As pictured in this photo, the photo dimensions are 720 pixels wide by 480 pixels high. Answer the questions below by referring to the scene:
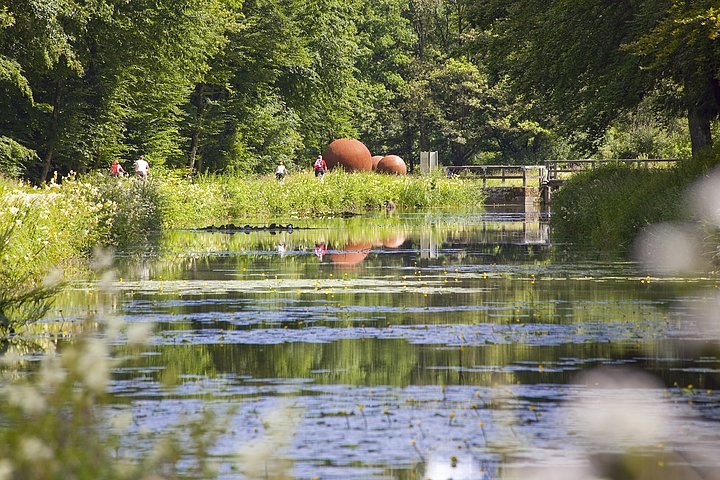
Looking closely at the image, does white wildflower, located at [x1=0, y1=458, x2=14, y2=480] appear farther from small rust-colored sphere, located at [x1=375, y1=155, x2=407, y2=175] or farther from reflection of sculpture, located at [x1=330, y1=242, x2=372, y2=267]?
small rust-colored sphere, located at [x1=375, y1=155, x2=407, y2=175]

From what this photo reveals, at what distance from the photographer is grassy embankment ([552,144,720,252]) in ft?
88.6

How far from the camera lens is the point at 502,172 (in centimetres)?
8825

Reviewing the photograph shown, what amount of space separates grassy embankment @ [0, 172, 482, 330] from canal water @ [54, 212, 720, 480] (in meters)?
1.16

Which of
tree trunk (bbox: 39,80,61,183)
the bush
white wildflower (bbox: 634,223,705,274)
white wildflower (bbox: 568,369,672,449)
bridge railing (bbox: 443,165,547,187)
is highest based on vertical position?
bridge railing (bbox: 443,165,547,187)

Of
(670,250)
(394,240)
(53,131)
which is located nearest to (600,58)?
(394,240)

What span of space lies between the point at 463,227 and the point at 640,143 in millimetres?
49260

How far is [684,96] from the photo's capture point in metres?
32.9

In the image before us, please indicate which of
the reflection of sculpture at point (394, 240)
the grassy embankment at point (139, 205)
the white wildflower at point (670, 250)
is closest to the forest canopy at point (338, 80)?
the white wildflower at point (670, 250)

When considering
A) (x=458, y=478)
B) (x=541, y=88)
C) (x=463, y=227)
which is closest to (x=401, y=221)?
(x=463, y=227)

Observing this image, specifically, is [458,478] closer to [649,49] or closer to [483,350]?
[483,350]

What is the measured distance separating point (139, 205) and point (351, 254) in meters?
11.2

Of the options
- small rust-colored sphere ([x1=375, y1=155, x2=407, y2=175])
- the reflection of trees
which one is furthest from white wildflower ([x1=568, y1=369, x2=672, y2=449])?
small rust-colored sphere ([x1=375, y1=155, x2=407, y2=175])

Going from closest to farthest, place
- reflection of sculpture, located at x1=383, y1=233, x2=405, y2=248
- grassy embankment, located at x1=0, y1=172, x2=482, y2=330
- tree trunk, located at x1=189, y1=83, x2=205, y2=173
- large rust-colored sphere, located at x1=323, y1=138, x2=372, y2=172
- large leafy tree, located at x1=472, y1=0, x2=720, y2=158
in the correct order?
grassy embankment, located at x1=0, y1=172, x2=482, y2=330 → large leafy tree, located at x1=472, y1=0, x2=720, y2=158 → reflection of sculpture, located at x1=383, y1=233, x2=405, y2=248 → tree trunk, located at x1=189, y1=83, x2=205, y2=173 → large rust-colored sphere, located at x1=323, y1=138, x2=372, y2=172

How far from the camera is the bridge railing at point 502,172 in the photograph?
79.9 m
